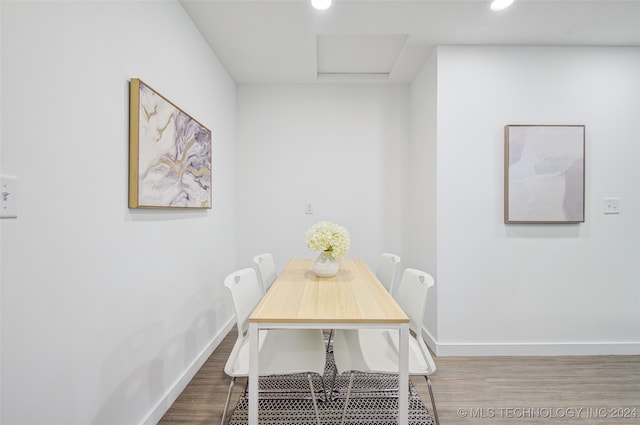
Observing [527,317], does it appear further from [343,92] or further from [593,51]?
[343,92]

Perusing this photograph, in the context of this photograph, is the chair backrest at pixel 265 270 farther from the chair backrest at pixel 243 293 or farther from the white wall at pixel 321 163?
the white wall at pixel 321 163

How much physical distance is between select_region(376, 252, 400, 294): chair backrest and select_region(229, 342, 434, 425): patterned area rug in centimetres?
64

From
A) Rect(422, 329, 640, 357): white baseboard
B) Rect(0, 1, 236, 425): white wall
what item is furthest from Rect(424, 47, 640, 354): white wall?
Rect(0, 1, 236, 425): white wall

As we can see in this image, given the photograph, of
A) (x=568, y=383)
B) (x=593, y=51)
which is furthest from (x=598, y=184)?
(x=568, y=383)

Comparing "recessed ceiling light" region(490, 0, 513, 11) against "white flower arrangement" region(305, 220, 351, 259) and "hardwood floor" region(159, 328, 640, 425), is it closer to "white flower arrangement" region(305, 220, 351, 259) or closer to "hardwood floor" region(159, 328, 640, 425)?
"white flower arrangement" region(305, 220, 351, 259)

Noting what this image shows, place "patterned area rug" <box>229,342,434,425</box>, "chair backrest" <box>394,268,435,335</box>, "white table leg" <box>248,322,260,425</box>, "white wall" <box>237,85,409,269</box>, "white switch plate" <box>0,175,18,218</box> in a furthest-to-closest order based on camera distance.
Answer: "white wall" <box>237,85,409,269</box>, "patterned area rug" <box>229,342,434,425</box>, "chair backrest" <box>394,268,435,335</box>, "white table leg" <box>248,322,260,425</box>, "white switch plate" <box>0,175,18,218</box>

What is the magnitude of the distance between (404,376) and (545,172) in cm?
200

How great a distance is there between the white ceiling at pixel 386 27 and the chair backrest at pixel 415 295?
1.67m

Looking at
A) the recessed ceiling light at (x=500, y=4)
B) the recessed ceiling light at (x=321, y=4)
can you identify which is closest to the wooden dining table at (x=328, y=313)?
the recessed ceiling light at (x=321, y=4)

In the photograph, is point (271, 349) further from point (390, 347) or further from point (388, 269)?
point (388, 269)

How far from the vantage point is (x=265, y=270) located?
218cm

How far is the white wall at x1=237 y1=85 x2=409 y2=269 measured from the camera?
3041mm

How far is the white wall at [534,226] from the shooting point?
7.59ft

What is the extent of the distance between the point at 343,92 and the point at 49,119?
2.54 metres
